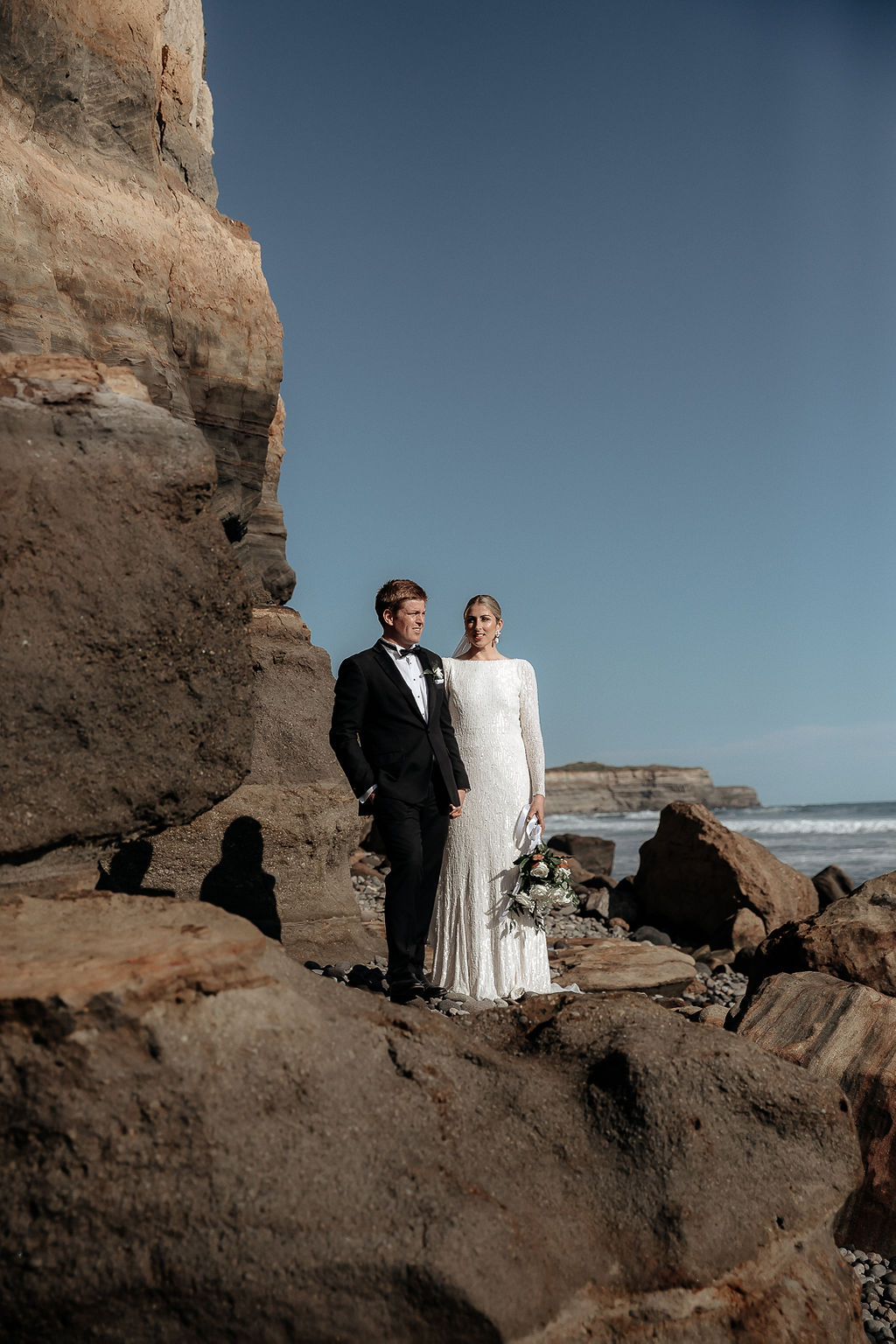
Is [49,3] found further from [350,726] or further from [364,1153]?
[364,1153]

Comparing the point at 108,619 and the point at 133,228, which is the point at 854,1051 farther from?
the point at 133,228

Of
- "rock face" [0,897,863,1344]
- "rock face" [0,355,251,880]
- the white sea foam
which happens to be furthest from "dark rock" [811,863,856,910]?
the white sea foam

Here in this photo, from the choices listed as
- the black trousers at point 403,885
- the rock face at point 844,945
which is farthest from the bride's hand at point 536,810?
the rock face at point 844,945

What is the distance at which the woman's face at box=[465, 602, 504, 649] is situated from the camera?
5.45 m

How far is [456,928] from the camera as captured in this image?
A: 211 inches

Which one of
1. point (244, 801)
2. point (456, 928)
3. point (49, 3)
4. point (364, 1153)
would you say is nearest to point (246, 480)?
point (244, 801)

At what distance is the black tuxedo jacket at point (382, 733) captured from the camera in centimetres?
462

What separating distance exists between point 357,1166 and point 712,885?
27.7 feet

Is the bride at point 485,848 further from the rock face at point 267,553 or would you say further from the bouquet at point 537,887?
the rock face at point 267,553

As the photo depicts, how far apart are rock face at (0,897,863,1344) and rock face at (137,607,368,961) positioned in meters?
2.70

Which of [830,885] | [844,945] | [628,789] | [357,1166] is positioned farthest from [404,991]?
[628,789]

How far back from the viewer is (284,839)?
A: 5918mm

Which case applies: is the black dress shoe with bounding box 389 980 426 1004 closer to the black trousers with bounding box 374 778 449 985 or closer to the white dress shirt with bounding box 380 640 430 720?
the black trousers with bounding box 374 778 449 985

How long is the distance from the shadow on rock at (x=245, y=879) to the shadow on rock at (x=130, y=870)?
366 mm
